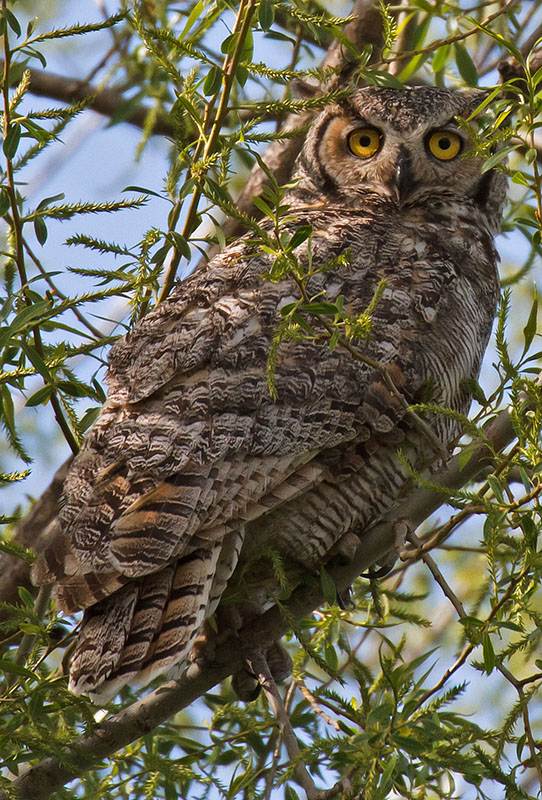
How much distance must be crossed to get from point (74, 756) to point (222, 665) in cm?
40

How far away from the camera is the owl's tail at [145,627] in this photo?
6.56 ft

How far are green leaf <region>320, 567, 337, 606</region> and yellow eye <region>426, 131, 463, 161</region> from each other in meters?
1.46

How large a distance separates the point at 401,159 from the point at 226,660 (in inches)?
60.1

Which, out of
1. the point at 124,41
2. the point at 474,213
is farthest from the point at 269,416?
the point at 124,41

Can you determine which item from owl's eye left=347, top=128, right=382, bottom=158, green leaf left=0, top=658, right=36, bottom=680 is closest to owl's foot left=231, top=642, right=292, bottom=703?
green leaf left=0, top=658, right=36, bottom=680

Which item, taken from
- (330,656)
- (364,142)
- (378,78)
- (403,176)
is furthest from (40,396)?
(364,142)

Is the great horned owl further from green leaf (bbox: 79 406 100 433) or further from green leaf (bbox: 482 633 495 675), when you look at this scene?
green leaf (bbox: 482 633 495 675)

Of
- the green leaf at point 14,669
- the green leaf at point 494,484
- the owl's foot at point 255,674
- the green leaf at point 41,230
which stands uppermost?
the green leaf at point 41,230

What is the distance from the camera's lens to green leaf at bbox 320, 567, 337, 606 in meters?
2.13

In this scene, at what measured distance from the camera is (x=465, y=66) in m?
2.88

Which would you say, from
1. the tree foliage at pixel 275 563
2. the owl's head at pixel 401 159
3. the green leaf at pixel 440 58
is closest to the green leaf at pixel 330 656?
the tree foliage at pixel 275 563

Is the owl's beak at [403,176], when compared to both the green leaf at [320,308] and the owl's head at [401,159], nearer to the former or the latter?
the owl's head at [401,159]

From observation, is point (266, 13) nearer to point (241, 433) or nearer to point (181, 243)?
point (181, 243)

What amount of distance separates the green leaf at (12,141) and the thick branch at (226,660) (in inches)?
40.4
